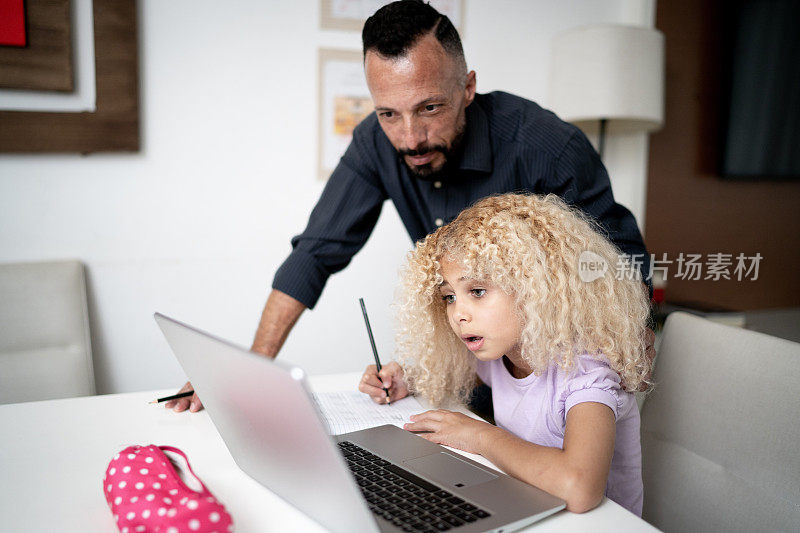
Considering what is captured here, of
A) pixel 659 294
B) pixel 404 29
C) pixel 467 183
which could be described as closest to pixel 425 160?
pixel 467 183

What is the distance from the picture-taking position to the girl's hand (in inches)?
34.6

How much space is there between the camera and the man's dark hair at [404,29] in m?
1.18

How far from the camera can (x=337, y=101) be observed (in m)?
2.12

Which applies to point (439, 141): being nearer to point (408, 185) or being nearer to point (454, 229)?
point (408, 185)

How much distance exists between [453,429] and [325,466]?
371 mm

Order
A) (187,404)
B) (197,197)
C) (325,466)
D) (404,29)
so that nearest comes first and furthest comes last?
(325,466)
(187,404)
(404,29)
(197,197)

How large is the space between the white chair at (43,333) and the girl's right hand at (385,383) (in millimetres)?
1065

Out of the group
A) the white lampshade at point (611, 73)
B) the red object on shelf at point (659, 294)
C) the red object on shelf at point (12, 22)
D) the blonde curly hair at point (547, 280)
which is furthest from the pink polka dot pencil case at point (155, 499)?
the red object on shelf at point (659, 294)

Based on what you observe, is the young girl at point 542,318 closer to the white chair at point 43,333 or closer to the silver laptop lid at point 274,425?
the silver laptop lid at point 274,425

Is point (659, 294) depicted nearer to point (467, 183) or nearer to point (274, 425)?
point (467, 183)

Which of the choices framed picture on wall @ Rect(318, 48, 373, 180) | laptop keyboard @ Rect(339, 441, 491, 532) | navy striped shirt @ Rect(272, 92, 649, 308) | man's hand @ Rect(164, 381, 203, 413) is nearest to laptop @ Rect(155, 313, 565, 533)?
laptop keyboard @ Rect(339, 441, 491, 532)

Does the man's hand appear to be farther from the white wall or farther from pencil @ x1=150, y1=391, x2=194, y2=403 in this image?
the white wall

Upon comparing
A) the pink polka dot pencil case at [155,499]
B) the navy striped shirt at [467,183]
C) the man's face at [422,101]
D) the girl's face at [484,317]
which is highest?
the man's face at [422,101]

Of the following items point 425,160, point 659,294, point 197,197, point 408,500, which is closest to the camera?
point 408,500
